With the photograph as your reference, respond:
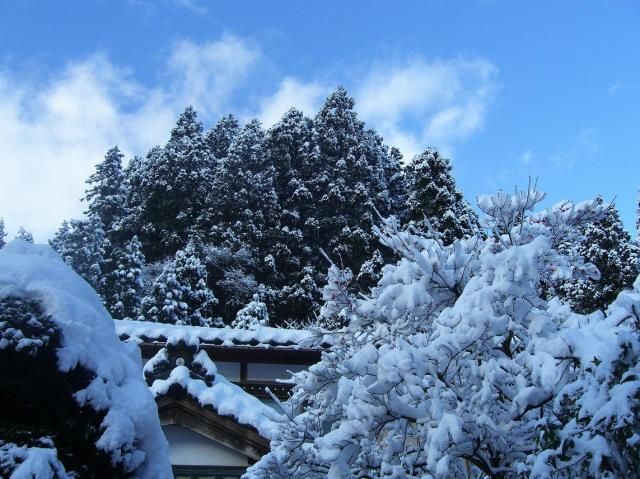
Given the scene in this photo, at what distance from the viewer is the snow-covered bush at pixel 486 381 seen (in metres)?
3.33

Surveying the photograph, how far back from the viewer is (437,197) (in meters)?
28.3

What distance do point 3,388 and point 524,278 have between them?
3.29m

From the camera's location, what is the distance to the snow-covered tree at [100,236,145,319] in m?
29.5

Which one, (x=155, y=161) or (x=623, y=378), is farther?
(x=155, y=161)

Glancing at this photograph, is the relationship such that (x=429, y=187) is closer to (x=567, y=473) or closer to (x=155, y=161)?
(x=155, y=161)

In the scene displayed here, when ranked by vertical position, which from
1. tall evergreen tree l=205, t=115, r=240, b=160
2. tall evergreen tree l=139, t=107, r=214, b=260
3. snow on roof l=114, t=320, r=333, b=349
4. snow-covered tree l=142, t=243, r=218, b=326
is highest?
tall evergreen tree l=205, t=115, r=240, b=160

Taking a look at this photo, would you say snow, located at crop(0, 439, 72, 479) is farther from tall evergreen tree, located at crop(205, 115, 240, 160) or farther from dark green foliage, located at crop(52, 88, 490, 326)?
tall evergreen tree, located at crop(205, 115, 240, 160)

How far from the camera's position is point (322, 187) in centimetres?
3416

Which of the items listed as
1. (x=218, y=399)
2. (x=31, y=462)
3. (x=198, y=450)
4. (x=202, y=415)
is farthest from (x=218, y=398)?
(x=31, y=462)

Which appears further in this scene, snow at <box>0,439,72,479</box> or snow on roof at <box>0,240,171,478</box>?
snow on roof at <box>0,240,171,478</box>

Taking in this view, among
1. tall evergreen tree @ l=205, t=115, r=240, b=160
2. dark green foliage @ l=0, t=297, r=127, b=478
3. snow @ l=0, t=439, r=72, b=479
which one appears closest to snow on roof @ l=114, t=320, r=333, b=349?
dark green foliage @ l=0, t=297, r=127, b=478

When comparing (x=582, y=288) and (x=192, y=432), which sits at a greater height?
(x=582, y=288)

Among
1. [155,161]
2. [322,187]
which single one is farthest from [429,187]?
[155,161]

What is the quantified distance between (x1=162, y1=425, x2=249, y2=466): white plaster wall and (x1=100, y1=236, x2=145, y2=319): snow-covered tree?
21945 millimetres
